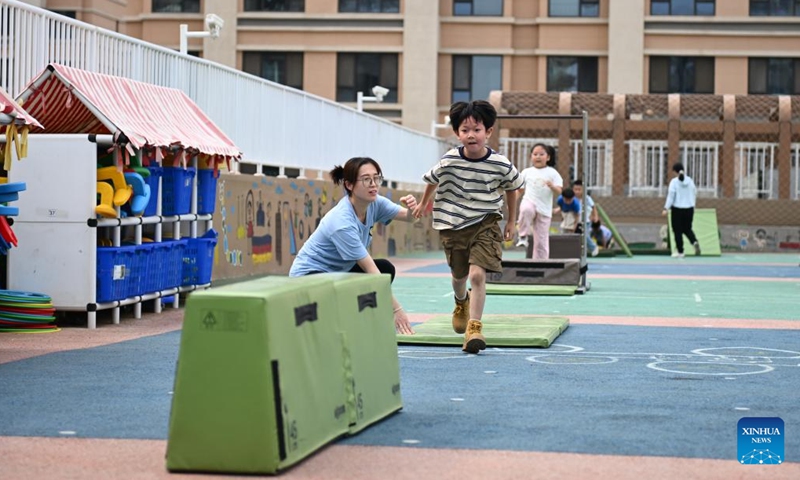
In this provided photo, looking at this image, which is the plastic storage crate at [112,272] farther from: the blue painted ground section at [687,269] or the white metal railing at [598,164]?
the white metal railing at [598,164]

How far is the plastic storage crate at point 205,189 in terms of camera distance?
16469 millimetres

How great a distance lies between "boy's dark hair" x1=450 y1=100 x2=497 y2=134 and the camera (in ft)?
36.2

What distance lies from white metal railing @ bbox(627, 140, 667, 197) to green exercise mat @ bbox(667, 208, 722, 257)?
250cm

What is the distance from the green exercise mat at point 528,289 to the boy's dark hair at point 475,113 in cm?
761

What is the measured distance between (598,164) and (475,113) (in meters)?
28.2

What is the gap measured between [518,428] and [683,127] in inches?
1278

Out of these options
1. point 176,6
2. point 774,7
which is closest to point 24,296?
point 176,6

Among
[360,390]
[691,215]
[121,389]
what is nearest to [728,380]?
[360,390]

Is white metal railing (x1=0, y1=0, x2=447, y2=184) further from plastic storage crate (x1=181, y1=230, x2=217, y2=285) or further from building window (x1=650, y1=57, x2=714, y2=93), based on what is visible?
building window (x1=650, y1=57, x2=714, y2=93)

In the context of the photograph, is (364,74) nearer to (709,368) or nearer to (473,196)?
(473,196)

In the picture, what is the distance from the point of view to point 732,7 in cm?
5219

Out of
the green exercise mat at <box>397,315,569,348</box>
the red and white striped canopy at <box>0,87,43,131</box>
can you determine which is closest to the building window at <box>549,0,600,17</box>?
the green exercise mat at <box>397,315,569,348</box>

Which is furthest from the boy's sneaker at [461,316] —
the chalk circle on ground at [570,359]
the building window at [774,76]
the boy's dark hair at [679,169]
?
the building window at [774,76]

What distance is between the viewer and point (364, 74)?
175ft
